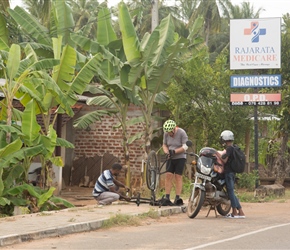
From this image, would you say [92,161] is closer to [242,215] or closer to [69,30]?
[69,30]

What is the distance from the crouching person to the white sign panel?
265 inches

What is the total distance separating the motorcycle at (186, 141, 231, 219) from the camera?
1409 centimetres

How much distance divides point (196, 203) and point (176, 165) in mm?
1557

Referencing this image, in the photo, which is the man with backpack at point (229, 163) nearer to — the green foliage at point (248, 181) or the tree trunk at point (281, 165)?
the green foliage at point (248, 181)

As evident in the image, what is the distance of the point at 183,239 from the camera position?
11125mm

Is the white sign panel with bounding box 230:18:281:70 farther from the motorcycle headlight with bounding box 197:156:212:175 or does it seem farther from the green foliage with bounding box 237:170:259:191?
the motorcycle headlight with bounding box 197:156:212:175

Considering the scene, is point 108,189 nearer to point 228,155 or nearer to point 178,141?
point 178,141

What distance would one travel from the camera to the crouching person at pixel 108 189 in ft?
52.1

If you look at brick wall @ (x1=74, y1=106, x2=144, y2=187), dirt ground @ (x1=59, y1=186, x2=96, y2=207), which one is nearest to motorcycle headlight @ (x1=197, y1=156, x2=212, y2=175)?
dirt ground @ (x1=59, y1=186, x2=96, y2=207)

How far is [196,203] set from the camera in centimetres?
1420

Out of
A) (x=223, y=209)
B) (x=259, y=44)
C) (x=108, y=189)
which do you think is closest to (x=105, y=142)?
(x=259, y=44)

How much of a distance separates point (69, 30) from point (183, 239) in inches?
388

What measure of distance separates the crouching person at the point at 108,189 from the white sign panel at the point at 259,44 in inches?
265

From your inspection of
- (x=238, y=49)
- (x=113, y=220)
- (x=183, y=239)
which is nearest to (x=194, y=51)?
(x=238, y=49)
